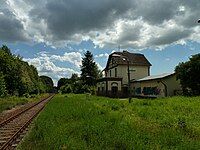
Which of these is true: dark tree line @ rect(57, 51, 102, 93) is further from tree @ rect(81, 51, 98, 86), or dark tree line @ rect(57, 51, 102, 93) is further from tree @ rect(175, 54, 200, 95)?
tree @ rect(175, 54, 200, 95)

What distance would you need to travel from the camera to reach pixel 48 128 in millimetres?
14125

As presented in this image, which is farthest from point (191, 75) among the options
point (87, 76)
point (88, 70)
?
point (88, 70)

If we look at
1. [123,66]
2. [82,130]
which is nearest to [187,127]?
[82,130]

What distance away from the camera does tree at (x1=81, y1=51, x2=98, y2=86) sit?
81688 millimetres

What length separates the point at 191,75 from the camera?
1347 inches

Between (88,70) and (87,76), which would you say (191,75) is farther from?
(88,70)

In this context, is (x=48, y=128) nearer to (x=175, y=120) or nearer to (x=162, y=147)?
(x=175, y=120)

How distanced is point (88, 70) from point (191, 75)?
52514 millimetres

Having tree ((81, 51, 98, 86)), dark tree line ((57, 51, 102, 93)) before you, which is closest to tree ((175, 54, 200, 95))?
dark tree line ((57, 51, 102, 93))

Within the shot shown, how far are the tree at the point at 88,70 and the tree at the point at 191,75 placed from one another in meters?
46.7

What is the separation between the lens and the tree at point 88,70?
268 ft

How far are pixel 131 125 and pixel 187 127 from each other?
2327 mm

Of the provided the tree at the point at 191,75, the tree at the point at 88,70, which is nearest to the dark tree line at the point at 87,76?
the tree at the point at 88,70

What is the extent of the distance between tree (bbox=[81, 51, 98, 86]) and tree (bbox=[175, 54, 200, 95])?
153 feet
